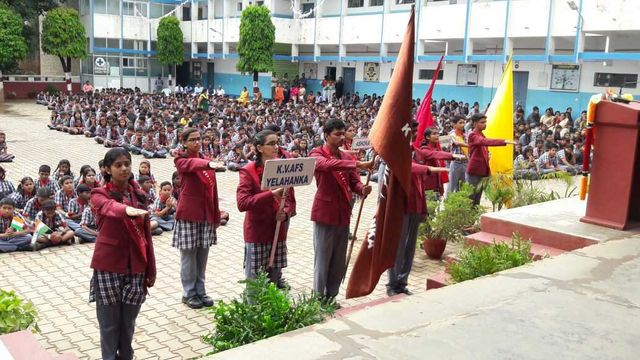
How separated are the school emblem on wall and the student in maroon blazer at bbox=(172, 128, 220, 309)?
23907 mm

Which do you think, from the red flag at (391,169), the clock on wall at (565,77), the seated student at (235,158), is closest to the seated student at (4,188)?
the seated student at (235,158)

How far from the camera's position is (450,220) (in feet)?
23.6

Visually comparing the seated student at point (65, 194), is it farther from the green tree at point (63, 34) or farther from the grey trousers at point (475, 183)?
the green tree at point (63, 34)

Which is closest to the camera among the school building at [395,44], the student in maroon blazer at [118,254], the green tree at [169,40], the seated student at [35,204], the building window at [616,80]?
the student in maroon blazer at [118,254]

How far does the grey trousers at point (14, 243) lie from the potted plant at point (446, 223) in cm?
468

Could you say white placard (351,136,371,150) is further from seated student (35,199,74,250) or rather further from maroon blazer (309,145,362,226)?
seated student (35,199,74,250)

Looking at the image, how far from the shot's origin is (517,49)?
2262cm

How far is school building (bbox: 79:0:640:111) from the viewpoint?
19.6 metres

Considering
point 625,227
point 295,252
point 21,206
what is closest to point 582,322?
point 625,227

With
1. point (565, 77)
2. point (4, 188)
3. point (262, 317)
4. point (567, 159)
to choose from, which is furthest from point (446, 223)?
point (565, 77)

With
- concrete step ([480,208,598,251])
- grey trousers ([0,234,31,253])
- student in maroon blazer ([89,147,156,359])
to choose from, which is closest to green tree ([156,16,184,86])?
grey trousers ([0,234,31,253])

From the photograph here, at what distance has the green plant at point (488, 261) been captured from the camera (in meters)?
4.50

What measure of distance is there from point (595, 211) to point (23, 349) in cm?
466

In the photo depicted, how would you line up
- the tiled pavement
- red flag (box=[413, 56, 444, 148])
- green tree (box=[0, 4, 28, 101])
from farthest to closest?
green tree (box=[0, 4, 28, 101]), red flag (box=[413, 56, 444, 148]), the tiled pavement
